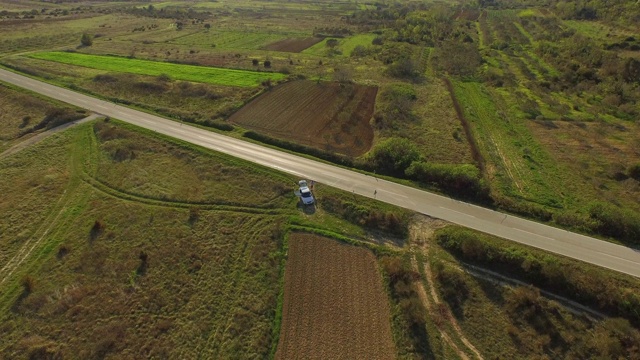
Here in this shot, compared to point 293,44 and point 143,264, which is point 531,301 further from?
point 293,44

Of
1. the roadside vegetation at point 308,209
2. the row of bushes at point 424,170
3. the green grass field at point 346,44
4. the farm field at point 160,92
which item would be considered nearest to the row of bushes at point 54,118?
the roadside vegetation at point 308,209

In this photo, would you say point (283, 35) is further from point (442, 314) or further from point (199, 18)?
point (442, 314)

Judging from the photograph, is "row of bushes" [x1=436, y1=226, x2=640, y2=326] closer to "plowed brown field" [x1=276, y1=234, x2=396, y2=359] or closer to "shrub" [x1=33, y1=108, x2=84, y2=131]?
"plowed brown field" [x1=276, y1=234, x2=396, y2=359]

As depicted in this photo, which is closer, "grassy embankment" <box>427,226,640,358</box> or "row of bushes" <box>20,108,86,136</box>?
"grassy embankment" <box>427,226,640,358</box>

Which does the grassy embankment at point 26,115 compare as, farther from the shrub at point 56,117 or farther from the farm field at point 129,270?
the farm field at point 129,270

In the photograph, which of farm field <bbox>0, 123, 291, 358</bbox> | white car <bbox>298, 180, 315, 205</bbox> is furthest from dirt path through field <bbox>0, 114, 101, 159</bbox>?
white car <bbox>298, 180, 315, 205</bbox>

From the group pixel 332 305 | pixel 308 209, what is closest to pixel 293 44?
pixel 308 209

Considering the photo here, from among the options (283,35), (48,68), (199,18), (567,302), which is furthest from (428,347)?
(199,18)
